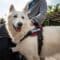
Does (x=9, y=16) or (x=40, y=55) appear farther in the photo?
(x=40, y=55)

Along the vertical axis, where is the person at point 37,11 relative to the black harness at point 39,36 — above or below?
above

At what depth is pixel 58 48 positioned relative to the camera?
8.79 ft

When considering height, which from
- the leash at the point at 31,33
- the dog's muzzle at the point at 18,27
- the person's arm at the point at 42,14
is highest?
the person's arm at the point at 42,14

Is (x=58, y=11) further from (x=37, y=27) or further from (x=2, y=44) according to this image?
(x=2, y=44)

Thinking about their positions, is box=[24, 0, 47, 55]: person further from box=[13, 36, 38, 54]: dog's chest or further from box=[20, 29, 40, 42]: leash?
box=[13, 36, 38, 54]: dog's chest

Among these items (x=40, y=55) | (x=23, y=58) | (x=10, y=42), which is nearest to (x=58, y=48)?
(x=40, y=55)

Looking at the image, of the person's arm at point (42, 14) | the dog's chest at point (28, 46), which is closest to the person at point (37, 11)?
the person's arm at point (42, 14)

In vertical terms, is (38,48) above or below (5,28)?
below

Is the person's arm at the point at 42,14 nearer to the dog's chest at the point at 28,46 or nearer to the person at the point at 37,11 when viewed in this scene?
the person at the point at 37,11

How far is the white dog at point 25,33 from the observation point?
90.1 inches

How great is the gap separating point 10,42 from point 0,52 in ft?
0.51

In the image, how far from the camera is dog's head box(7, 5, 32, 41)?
2.26m

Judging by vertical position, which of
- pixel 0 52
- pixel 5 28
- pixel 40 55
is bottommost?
pixel 40 55

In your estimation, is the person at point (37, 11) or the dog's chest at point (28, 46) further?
the dog's chest at point (28, 46)
